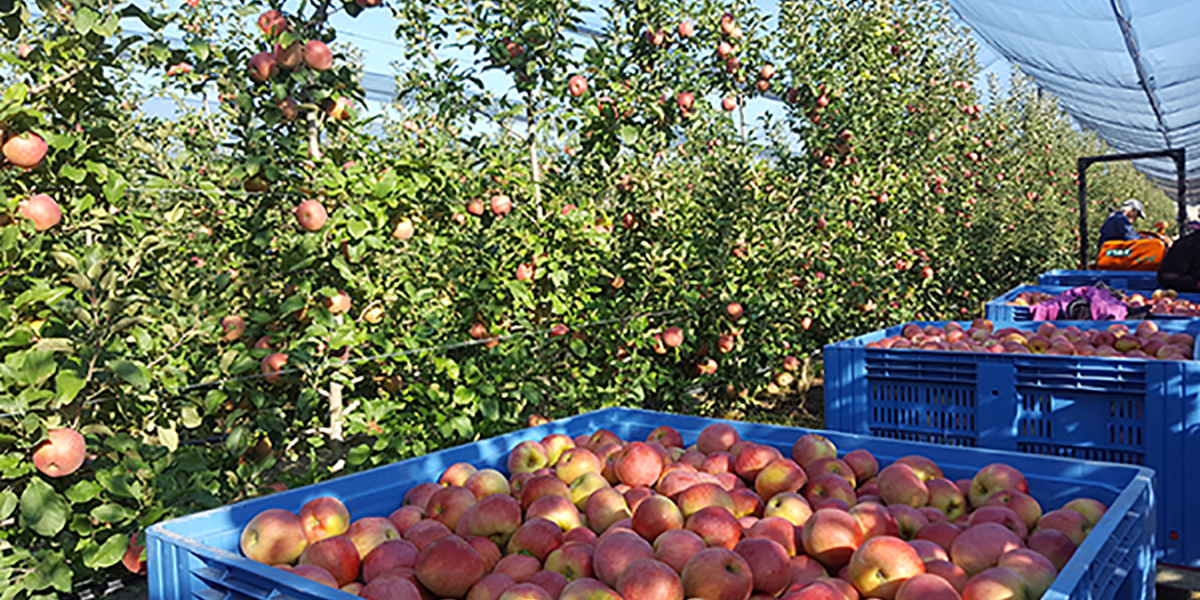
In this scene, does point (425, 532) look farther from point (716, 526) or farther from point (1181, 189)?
point (1181, 189)

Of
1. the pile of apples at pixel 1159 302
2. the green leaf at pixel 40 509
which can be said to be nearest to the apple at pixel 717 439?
the green leaf at pixel 40 509

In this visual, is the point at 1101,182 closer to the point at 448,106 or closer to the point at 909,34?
the point at 909,34

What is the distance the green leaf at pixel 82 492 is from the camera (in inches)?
95.1

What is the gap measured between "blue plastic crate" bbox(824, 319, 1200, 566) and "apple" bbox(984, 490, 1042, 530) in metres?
1.19

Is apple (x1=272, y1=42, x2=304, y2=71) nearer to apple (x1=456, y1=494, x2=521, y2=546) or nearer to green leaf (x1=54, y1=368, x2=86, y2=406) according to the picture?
green leaf (x1=54, y1=368, x2=86, y2=406)

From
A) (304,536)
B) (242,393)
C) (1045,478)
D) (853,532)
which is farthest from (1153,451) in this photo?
(242,393)

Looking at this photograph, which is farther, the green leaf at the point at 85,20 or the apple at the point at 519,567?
the green leaf at the point at 85,20

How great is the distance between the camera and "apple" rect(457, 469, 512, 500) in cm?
182

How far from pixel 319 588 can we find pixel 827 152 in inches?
220

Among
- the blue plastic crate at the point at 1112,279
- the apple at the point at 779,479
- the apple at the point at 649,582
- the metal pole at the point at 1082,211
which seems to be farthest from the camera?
the metal pole at the point at 1082,211

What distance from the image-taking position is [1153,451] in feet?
8.34

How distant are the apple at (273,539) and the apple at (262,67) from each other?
5.61 feet

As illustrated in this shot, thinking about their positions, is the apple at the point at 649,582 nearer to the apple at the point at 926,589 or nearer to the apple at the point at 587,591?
the apple at the point at 587,591

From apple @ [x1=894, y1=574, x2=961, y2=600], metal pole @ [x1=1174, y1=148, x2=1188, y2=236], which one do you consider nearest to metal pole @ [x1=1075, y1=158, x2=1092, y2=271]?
metal pole @ [x1=1174, y1=148, x2=1188, y2=236]
